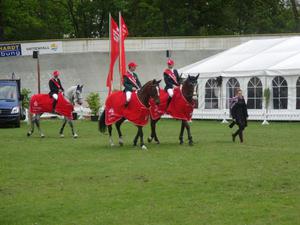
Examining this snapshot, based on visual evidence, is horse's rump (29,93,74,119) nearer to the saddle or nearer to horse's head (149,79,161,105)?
the saddle

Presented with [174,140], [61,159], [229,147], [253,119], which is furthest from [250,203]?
[253,119]

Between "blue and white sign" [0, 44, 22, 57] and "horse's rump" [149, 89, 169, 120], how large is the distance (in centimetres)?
2479

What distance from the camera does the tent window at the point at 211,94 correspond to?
35.2 metres

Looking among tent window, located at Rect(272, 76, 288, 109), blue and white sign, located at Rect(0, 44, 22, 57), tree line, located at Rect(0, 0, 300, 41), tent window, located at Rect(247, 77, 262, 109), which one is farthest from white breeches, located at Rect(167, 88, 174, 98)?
tree line, located at Rect(0, 0, 300, 41)

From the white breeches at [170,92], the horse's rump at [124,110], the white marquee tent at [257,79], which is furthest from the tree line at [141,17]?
the horse's rump at [124,110]

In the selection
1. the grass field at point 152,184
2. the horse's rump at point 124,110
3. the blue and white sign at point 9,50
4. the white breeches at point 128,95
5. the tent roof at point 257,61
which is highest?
the blue and white sign at point 9,50

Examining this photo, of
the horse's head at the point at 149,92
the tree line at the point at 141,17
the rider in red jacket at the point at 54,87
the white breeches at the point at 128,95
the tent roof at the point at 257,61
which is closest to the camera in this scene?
the horse's head at the point at 149,92

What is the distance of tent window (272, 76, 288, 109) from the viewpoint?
105 feet

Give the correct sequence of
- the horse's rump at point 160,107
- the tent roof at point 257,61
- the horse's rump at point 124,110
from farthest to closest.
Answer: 1. the tent roof at point 257,61
2. the horse's rump at point 160,107
3. the horse's rump at point 124,110

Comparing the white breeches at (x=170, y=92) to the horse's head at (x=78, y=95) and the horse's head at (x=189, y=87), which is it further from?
the horse's head at (x=78, y=95)

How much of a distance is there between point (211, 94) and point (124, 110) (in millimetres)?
16441

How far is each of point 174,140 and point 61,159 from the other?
617 cm

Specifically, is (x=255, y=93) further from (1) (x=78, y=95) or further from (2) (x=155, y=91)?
(2) (x=155, y=91)

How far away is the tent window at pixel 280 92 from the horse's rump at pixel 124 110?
A: 1407cm
